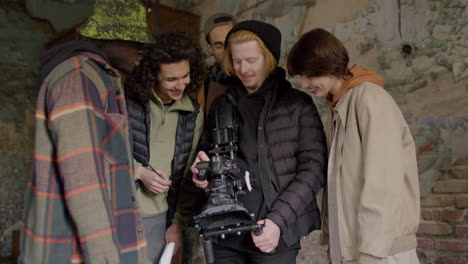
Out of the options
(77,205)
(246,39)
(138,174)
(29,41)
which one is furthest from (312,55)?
(29,41)

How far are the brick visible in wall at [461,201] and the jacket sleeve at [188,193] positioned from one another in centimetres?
128

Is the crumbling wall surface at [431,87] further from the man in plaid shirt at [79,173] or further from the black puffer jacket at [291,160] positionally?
the man in plaid shirt at [79,173]

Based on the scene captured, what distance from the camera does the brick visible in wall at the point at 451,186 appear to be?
201 cm

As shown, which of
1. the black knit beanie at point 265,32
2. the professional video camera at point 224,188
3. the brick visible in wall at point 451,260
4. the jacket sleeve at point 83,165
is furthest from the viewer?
the brick visible in wall at point 451,260

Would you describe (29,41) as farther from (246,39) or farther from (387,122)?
(387,122)

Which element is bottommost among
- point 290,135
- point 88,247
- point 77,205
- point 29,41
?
point 88,247

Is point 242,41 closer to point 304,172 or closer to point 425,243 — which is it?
point 304,172

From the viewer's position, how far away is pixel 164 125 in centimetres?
173

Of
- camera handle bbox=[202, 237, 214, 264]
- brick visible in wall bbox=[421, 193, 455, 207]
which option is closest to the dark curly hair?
camera handle bbox=[202, 237, 214, 264]

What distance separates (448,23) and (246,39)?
119 centimetres

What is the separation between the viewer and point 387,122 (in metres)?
1.33

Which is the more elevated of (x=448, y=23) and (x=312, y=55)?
(x=448, y=23)

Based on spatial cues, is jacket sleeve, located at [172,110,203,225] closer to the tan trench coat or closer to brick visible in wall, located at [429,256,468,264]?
the tan trench coat

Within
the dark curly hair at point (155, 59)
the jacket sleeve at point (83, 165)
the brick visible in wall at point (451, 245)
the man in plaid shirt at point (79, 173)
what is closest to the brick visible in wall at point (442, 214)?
the brick visible in wall at point (451, 245)
